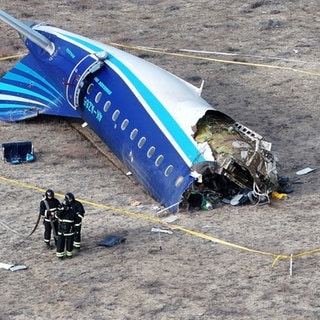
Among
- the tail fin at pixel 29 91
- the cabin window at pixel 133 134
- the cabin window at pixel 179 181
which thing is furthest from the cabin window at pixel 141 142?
the tail fin at pixel 29 91

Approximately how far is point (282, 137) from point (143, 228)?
349 inches

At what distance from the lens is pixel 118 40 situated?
4550 cm

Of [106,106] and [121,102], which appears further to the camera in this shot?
[106,106]

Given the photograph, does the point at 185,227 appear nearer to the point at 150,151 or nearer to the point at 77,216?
the point at 150,151

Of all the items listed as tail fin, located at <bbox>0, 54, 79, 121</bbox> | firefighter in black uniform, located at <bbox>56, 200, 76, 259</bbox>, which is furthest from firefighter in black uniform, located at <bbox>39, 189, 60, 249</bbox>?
tail fin, located at <bbox>0, 54, 79, 121</bbox>

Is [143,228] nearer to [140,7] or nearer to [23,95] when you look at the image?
[23,95]

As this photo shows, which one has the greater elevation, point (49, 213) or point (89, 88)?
point (89, 88)

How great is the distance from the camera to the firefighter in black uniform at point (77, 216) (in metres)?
26.0

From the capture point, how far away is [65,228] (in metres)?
26.0

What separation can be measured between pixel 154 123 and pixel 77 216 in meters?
5.03

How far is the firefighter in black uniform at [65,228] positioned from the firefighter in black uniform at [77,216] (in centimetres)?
10

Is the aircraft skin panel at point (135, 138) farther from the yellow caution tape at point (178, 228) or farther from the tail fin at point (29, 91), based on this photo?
the tail fin at point (29, 91)

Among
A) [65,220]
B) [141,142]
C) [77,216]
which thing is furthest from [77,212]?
[141,142]

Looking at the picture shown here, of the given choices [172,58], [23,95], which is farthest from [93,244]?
[172,58]
